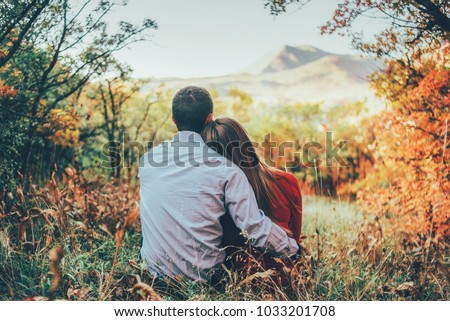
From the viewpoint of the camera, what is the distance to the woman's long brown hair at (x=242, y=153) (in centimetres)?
262

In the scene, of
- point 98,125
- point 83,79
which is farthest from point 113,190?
point 98,125

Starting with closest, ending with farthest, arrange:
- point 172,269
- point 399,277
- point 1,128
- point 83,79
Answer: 1. point 172,269
2. point 399,277
3. point 1,128
4. point 83,79

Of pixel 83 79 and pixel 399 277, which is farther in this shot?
pixel 83 79

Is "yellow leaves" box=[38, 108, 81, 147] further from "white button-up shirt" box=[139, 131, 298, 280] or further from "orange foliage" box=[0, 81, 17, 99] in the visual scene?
"white button-up shirt" box=[139, 131, 298, 280]

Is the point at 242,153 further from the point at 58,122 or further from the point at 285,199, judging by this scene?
the point at 58,122

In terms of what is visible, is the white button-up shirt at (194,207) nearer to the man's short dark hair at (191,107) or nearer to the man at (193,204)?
the man at (193,204)

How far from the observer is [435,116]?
13.1ft

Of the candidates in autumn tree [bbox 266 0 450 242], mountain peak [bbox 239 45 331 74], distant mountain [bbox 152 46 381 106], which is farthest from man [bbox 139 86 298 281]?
mountain peak [bbox 239 45 331 74]

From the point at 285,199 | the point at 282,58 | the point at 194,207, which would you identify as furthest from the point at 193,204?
the point at 282,58

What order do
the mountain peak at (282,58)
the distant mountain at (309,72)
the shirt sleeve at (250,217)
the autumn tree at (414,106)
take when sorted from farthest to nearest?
the mountain peak at (282,58), the distant mountain at (309,72), the autumn tree at (414,106), the shirt sleeve at (250,217)

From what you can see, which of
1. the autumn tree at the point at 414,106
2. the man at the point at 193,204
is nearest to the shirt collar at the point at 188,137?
the man at the point at 193,204

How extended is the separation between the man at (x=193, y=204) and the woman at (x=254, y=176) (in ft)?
0.29
